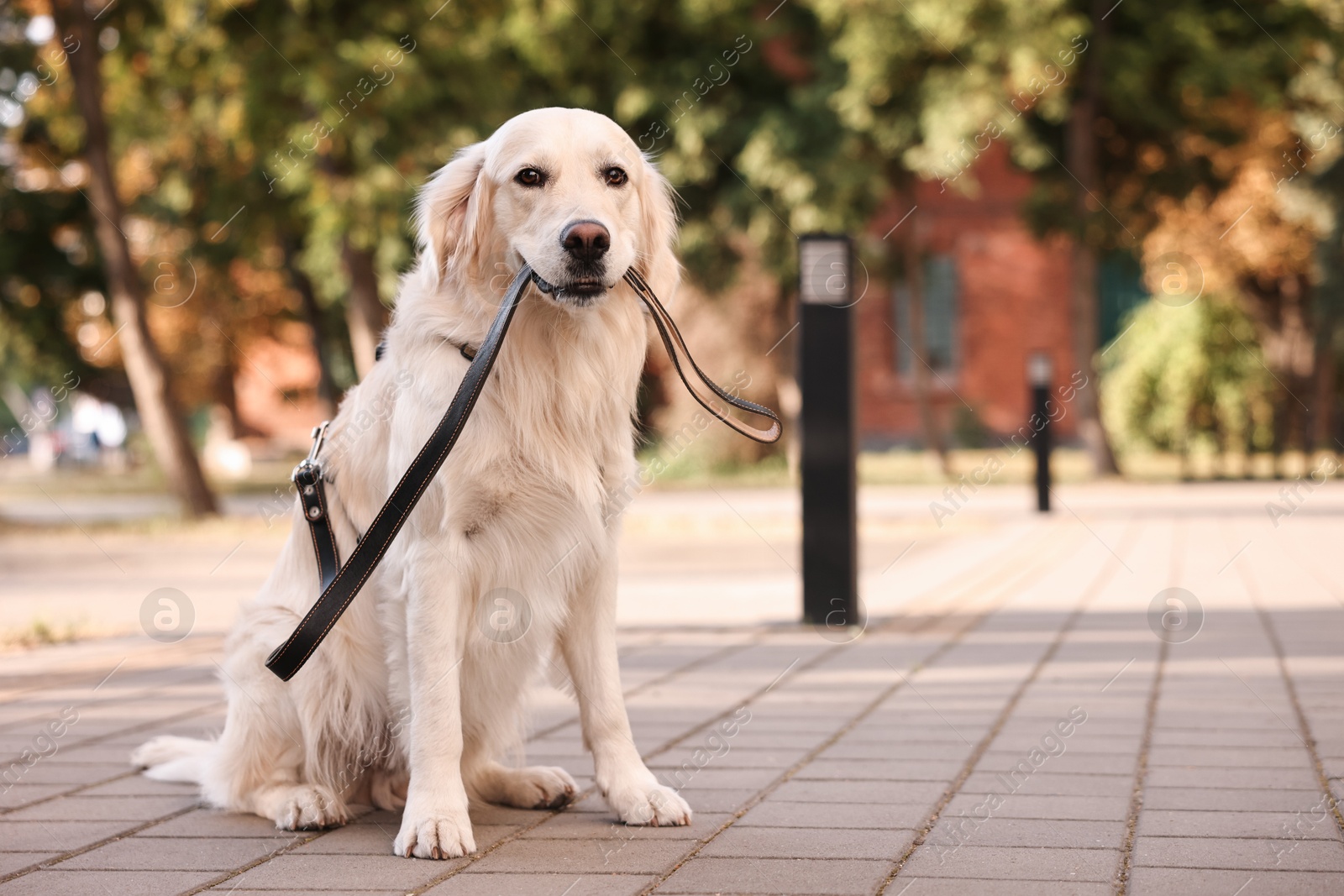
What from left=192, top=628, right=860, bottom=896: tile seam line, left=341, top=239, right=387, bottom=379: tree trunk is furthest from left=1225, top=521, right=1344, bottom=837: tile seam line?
left=341, top=239, right=387, bottom=379: tree trunk

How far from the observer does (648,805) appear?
149 inches

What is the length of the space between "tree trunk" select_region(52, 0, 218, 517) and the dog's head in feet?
43.8

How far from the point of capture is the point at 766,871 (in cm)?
330

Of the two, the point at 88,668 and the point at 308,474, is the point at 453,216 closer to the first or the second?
the point at 308,474

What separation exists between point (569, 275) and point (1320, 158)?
24286 millimetres

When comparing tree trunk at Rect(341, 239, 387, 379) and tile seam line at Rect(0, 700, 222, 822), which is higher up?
tree trunk at Rect(341, 239, 387, 379)

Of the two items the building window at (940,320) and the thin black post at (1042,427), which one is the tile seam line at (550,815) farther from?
the building window at (940,320)

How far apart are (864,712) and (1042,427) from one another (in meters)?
10.4

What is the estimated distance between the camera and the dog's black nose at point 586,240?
3480mm

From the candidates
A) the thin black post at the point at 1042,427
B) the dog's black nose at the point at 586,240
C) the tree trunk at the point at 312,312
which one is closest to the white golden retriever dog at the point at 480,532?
the dog's black nose at the point at 586,240

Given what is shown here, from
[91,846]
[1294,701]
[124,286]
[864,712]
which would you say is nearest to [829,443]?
[864,712]

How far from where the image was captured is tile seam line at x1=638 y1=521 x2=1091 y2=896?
349cm

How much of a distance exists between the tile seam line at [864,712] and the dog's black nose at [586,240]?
1503 millimetres

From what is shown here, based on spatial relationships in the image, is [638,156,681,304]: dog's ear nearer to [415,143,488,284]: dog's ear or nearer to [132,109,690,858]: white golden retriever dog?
[132,109,690,858]: white golden retriever dog
